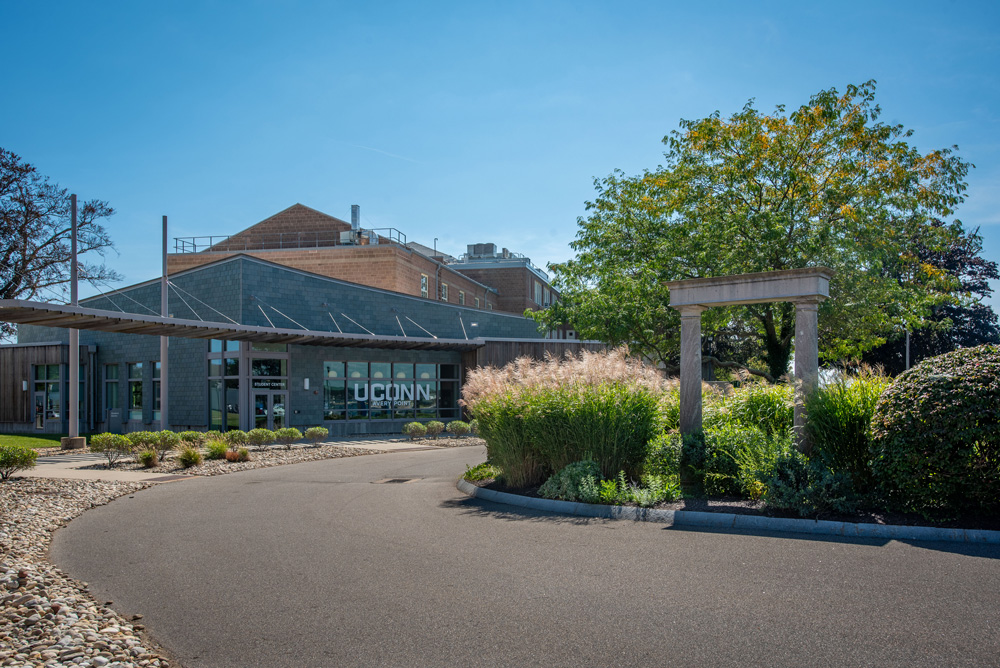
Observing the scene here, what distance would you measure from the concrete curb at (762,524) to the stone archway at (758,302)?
6.83 feet

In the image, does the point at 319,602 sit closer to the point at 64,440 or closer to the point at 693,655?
the point at 693,655

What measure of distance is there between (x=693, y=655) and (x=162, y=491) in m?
11.3

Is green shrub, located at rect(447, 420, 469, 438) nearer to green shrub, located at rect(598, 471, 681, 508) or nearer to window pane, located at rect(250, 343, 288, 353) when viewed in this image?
window pane, located at rect(250, 343, 288, 353)

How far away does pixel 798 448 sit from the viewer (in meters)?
9.89

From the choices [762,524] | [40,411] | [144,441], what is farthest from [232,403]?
[762,524]

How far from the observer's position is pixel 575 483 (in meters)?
10.3

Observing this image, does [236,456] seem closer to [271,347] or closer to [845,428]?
[271,347]

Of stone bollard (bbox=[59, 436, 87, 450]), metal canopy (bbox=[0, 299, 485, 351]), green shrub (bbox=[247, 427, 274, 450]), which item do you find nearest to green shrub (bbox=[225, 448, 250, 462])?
green shrub (bbox=[247, 427, 274, 450])

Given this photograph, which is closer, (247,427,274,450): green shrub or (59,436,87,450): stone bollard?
(247,427,274,450): green shrub

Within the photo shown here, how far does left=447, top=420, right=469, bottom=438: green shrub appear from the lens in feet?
87.6

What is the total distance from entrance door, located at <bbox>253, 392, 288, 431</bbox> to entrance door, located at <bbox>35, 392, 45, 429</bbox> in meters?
13.1

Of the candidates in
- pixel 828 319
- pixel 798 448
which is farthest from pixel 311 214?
pixel 798 448

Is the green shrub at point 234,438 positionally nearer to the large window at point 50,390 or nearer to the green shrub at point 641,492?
the green shrub at point 641,492

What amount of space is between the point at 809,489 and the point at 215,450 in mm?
14968
